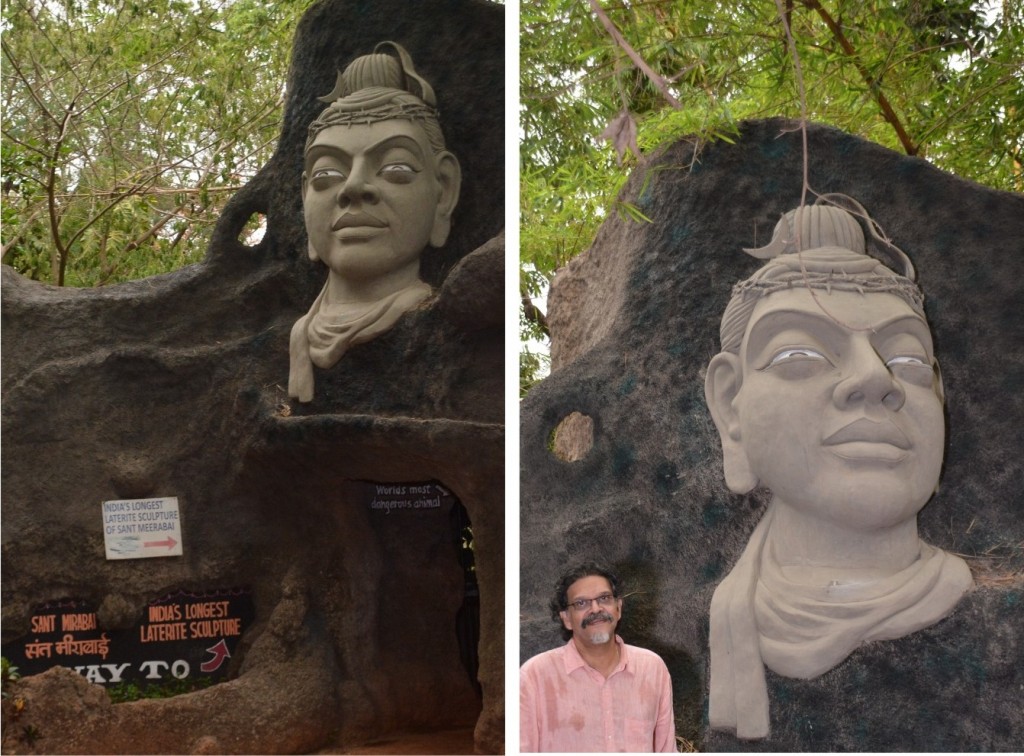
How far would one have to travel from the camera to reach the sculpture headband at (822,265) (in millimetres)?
3361

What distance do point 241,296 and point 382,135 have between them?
2.88 feet

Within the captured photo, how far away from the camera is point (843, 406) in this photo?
321 cm

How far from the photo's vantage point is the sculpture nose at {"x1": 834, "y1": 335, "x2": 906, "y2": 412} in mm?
3174

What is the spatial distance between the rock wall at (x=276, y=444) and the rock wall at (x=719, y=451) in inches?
21.4

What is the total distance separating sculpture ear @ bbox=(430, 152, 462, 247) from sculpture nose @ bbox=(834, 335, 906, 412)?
Answer: 5.57ft

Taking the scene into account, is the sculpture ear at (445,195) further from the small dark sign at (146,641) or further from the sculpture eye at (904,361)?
the sculpture eye at (904,361)

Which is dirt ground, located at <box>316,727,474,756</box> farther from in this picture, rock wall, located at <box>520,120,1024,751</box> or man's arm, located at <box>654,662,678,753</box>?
man's arm, located at <box>654,662,678,753</box>

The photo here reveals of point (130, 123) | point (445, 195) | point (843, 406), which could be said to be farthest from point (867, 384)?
point (130, 123)

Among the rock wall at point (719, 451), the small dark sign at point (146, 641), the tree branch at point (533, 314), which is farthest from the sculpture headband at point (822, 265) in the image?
the tree branch at point (533, 314)

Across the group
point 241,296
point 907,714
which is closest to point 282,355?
point 241,296

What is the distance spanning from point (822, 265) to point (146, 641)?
277cm

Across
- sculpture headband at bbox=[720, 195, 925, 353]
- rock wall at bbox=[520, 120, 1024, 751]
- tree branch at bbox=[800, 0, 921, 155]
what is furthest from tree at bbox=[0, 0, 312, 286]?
sculpture headband at bbox=[720, 195, 925, 353]

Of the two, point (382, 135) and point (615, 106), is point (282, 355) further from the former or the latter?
point (615, 106)

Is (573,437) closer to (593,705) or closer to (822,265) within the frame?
(822,265)
